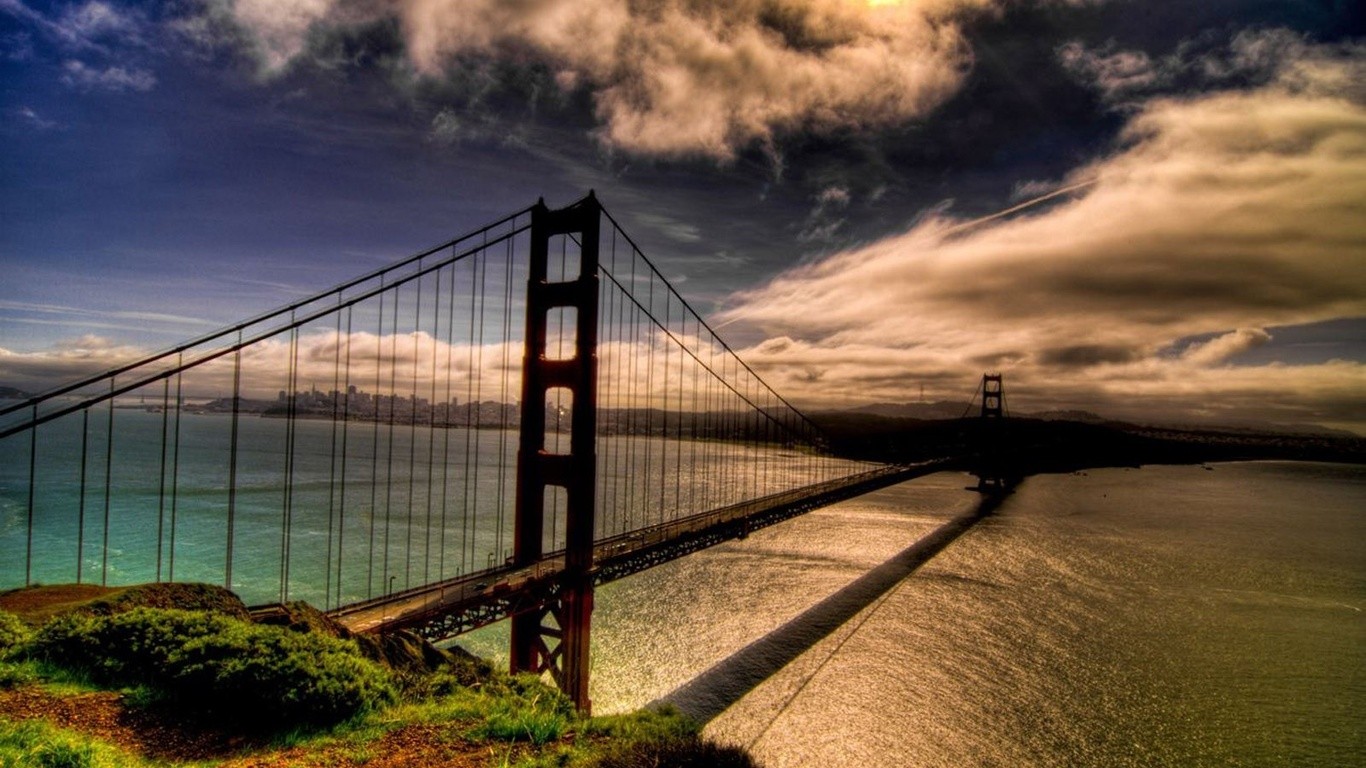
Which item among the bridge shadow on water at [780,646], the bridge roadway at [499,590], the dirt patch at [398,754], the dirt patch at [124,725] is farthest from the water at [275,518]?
the bridge shadow on water at [780,646]

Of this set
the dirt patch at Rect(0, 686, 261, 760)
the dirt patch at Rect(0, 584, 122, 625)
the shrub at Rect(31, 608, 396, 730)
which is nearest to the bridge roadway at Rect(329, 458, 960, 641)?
the shrub at Rect(31, 608, 396, 730)

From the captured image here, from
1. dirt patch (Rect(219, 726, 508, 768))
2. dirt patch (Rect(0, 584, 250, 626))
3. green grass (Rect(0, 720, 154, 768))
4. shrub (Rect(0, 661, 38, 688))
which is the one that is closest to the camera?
Result: green grass (Rect(0, 720, 154, 768))

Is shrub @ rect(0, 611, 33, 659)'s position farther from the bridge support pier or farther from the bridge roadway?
the bridge support pier

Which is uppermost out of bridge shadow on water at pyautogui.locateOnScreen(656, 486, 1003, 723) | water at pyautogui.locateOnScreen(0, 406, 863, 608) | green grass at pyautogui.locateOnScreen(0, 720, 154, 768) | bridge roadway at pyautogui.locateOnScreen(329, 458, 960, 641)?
green grass at pyautogui.locateOnScreen(0, 720, 154, 768)

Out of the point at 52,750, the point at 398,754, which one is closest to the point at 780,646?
the point at 398,754

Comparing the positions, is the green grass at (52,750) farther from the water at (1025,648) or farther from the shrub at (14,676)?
the water at (1025,648)

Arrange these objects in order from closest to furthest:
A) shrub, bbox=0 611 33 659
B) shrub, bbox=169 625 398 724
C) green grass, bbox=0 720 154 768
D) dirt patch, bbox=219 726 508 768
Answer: green grass, bbox=0 720 154 768 < dirt patch, bbox=219 726 508 768 < shrub, bbox=169 625 398 724 < shrub, bbox=0 611 33 659

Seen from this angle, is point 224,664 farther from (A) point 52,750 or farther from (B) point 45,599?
(B) point 45,599
